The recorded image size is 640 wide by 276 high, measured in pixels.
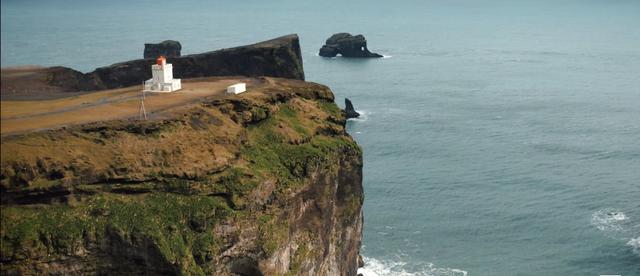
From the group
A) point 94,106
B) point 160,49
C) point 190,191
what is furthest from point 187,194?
point 160,49

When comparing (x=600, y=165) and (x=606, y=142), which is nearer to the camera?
(x=600, y=165)

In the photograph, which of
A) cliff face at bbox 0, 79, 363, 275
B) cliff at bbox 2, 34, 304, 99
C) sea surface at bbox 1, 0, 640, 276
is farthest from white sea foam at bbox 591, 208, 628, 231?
cliff at bbox 2, 34, 304, 99

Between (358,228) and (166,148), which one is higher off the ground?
(166,148)

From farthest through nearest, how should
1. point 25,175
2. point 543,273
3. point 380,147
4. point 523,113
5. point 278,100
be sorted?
1. point 523,113
2. point 380,147
3. point 543,273
4. point 278,100
5. point 25,175

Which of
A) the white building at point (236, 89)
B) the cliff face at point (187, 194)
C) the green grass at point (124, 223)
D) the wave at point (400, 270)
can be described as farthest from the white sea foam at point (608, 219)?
the green grass at point (124, 223)

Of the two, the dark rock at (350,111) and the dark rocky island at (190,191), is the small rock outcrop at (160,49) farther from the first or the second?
the dark rocky island at (190,191)

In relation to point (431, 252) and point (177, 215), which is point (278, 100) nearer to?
point (177, 215)

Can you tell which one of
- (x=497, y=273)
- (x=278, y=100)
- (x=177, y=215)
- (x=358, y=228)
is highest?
(x=278, y=100)

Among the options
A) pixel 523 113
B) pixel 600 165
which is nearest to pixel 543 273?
pixel 600 165
